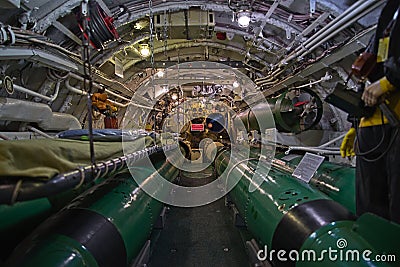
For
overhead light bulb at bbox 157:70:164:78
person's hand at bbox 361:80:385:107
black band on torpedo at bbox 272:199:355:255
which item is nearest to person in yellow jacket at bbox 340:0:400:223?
person's hand at bbox 361:80:385:107

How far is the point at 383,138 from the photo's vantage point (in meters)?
1.38

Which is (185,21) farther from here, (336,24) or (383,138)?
(383,138)

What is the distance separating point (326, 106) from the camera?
3.88m

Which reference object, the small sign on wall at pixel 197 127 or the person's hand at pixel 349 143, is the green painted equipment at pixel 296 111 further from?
the small sign on wall at pixel 197 127

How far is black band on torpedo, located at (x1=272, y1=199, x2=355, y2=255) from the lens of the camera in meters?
1.56

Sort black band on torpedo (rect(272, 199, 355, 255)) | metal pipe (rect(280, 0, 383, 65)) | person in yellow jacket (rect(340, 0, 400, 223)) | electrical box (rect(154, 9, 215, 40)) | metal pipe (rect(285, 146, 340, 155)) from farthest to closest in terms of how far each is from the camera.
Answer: electrical box (rect(154, 9, 215, 40)) < metal pipe (rect(285, 146, 340, 155)) < metal pipe (rect(280, 0, 383, 65)) < black band on torpedo (rect(272, 199, 355, 255)) < person in yellow jacket (rect(340, 0, 400, 223))

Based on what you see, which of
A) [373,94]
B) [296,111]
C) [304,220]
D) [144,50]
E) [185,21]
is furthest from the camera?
[144,50]

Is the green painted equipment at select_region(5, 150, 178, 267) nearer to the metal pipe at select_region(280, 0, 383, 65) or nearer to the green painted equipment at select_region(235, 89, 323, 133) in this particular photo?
the green painted equipment at select_region(235, 89, 323, 133)

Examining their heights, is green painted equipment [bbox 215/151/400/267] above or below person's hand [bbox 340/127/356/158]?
below

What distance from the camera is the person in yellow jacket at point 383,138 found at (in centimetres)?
126

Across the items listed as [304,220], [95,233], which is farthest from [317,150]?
[95,233]

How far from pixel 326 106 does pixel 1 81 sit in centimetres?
356

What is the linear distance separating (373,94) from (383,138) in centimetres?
22

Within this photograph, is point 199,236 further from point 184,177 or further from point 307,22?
point 184,177
